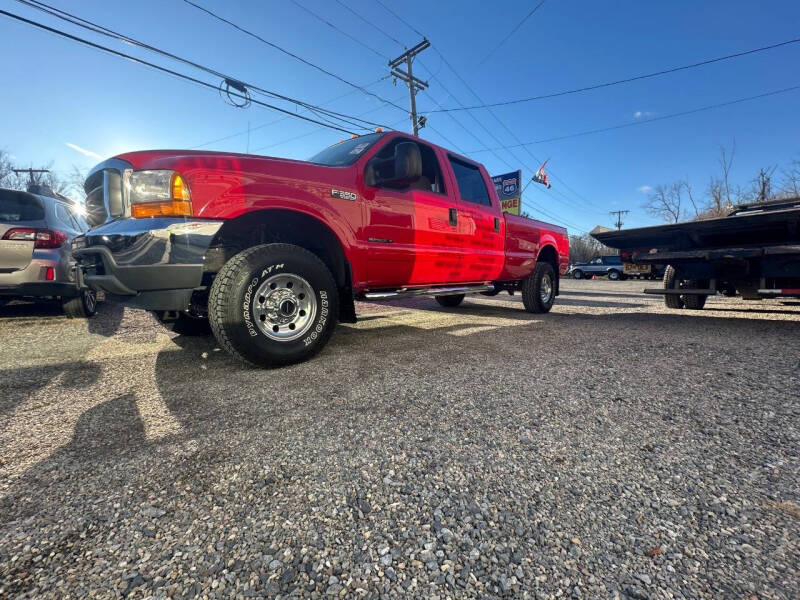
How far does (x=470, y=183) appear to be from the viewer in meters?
4.81

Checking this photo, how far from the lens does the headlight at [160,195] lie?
93.0 inches

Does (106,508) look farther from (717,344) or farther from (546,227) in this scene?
(546,227)

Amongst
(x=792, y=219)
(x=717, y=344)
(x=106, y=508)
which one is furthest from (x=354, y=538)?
(x=792, y=219)

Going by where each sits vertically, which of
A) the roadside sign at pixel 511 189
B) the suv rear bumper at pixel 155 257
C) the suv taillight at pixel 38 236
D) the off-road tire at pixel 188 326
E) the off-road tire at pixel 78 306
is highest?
the roadside sign at pixel 511 189

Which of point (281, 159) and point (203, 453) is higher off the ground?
point (281, 159)

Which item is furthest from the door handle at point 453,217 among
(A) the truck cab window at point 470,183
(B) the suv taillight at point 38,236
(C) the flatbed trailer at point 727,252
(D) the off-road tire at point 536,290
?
(B) the suv taillight at point 38,236

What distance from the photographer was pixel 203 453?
4.73ft

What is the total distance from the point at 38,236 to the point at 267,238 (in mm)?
2984

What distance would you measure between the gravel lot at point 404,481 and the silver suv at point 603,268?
3078 cm

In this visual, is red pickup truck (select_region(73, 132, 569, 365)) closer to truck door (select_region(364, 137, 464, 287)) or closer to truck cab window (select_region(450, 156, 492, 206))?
truck door (select_region(364, 137, 464, 287))

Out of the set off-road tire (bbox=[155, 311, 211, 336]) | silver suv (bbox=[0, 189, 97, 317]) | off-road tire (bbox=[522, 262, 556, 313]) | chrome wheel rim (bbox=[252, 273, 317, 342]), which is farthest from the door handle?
silver suv (bbox=[0, 189, 97, 317])

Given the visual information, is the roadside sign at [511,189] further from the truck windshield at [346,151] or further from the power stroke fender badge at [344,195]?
the power stroke fender badge at [344,195]

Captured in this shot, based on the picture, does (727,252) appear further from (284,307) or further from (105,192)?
(105,192)

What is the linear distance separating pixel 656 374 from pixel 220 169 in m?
3.33
